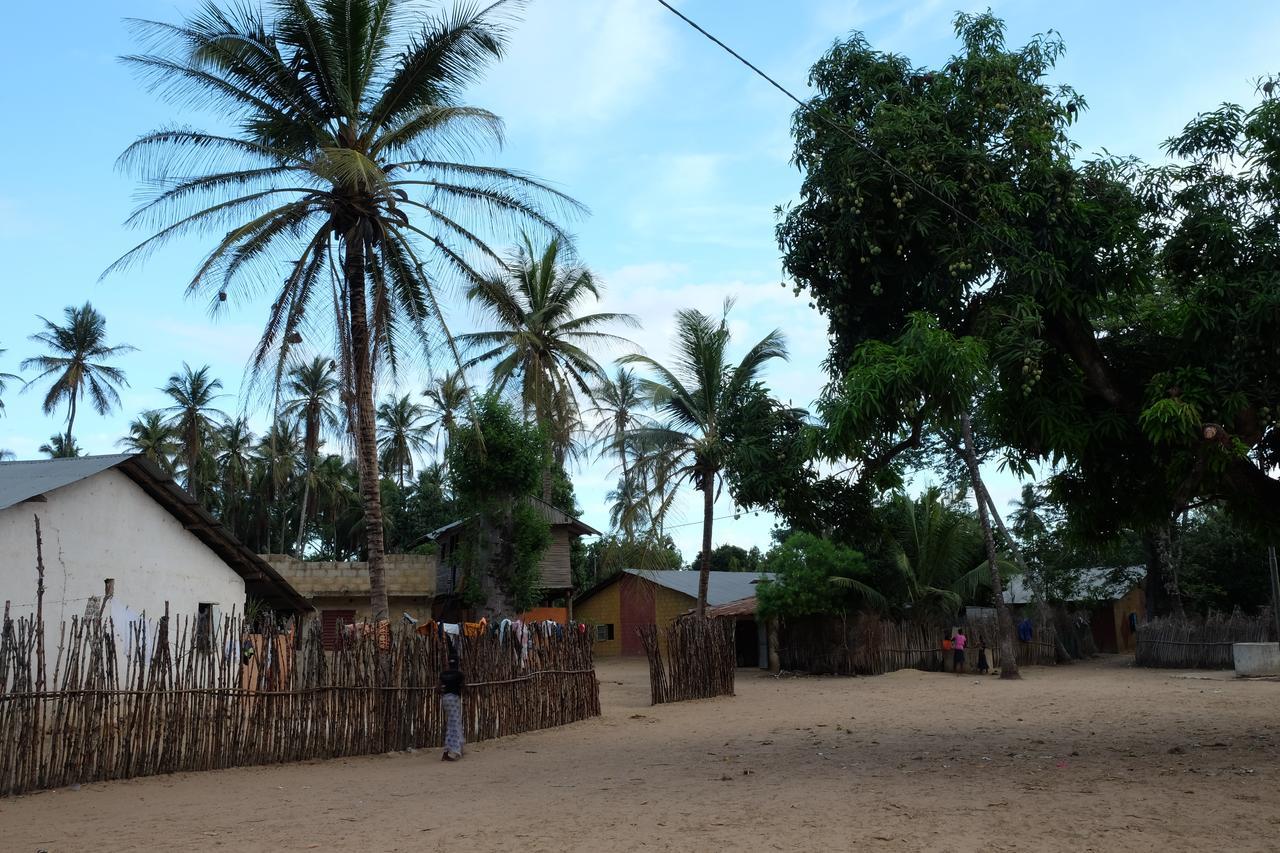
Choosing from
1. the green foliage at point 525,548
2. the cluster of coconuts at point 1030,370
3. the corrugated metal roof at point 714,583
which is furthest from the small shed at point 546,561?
the cluster of coconuts at point 1030,370

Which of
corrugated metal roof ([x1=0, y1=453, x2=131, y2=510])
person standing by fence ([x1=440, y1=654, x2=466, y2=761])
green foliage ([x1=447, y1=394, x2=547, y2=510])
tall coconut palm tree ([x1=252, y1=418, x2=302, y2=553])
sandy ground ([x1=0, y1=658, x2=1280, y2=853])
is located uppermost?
tall coconut palm tree ([x1=252, y1=418, x2=302, y2=553])

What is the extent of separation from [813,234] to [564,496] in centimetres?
3517

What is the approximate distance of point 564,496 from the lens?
4500 centimetres

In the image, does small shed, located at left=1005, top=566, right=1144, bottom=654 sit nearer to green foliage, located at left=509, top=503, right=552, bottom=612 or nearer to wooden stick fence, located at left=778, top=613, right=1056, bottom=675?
wooden stick fence, located at left=778, top=613, right=1056, bottom=675

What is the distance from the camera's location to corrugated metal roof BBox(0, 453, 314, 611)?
505 inches

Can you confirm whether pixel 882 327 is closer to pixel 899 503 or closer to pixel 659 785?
pixel 659 785

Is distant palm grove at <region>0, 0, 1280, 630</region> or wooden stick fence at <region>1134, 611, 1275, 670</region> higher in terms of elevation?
distant palm grove at <region>0, 0, 1280, 630</region>

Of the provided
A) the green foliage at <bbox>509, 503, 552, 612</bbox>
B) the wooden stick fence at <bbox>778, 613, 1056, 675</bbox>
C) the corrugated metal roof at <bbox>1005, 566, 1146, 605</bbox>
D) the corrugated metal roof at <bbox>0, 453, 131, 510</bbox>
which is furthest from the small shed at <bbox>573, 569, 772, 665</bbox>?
the corrugated metal roof at <bbox>0, 453, 131, 510</bbox>

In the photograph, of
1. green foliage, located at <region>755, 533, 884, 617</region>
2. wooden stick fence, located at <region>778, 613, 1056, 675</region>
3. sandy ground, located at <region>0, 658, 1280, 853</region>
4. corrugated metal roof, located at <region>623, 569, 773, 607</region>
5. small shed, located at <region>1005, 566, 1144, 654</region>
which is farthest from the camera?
corrugated metal roof, located at <region>623, 569, 773, 607</region>

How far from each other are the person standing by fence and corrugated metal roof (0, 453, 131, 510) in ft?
17.9

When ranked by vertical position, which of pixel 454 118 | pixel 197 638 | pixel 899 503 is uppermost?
pixel 454 118

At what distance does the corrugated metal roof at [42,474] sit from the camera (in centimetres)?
1230

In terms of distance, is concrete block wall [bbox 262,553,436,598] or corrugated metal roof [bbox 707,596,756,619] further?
concrete block wall [bbox 262,553,436,598]

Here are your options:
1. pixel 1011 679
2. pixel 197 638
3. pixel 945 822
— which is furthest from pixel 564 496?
pixel 945 822
